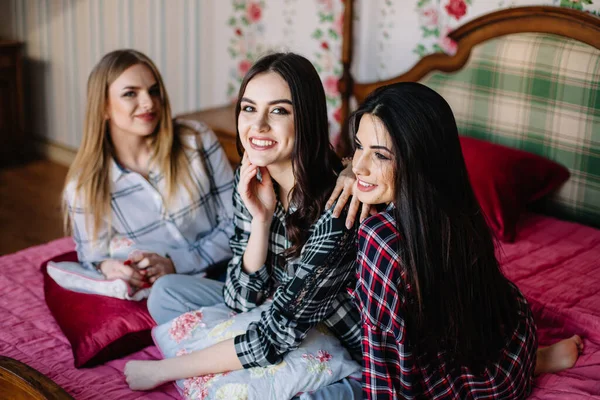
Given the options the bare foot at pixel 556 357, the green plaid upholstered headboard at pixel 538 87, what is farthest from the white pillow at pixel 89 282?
the green plaid upholstered headboard at pixel 538 87

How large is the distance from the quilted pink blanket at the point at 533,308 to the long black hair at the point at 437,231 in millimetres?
287

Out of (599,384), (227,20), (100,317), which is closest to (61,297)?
(100,317)

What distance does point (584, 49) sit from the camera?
2.37m

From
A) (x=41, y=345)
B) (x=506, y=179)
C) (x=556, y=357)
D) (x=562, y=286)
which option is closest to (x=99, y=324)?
(x=41, y=345)

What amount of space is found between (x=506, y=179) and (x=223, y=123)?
4.50 feet

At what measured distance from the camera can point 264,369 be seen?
153 cm

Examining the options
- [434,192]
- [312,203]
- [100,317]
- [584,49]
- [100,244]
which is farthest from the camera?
[584,49]

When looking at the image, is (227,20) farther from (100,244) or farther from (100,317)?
(100,317)

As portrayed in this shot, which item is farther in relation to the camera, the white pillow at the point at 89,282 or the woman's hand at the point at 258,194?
the white pillow at the point at 89,282

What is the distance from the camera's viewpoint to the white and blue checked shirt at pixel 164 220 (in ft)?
6.97

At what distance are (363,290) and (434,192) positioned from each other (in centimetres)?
23

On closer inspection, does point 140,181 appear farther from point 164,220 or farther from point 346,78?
point 346,78

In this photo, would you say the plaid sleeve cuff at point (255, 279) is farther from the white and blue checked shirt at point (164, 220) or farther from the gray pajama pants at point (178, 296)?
the white and blue checked shirt at point (164, 220)

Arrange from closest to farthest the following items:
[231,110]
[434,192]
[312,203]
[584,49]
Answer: [434,192] → [312,203] → [584,49] → [231,110]
